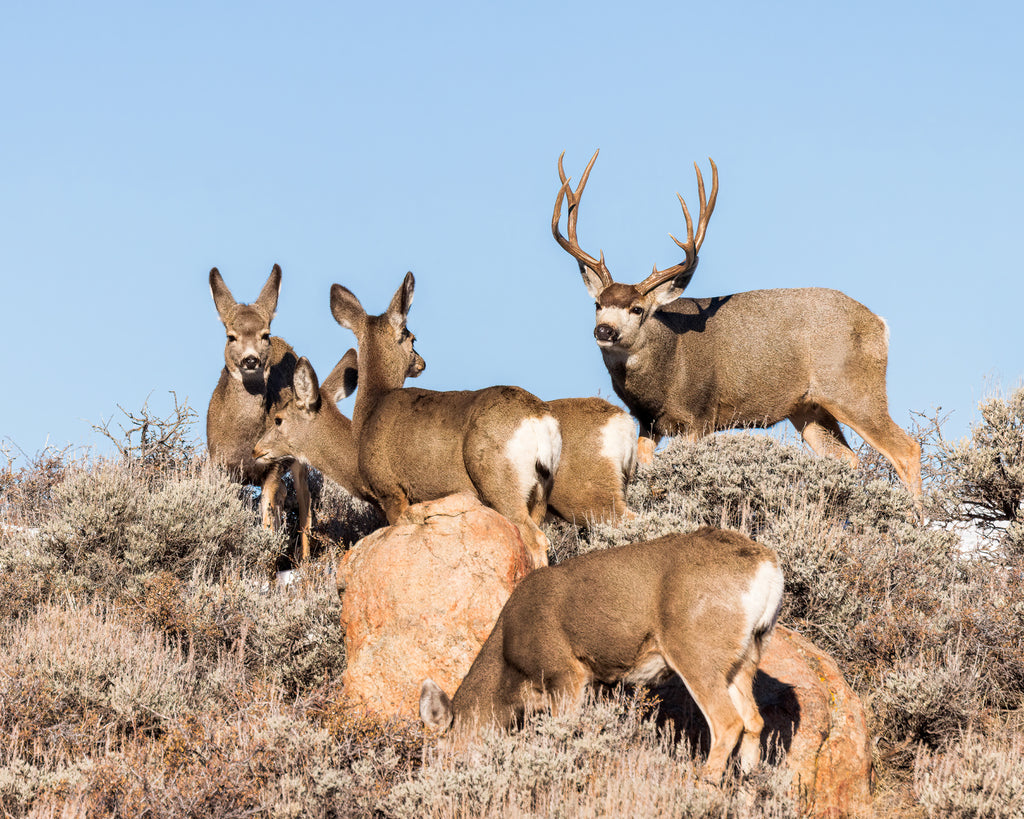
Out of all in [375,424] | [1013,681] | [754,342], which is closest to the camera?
[1013,681]

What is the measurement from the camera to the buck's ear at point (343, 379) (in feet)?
37.9

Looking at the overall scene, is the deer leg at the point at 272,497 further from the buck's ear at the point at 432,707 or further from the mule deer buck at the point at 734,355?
the buck's ear at the point at 432,707

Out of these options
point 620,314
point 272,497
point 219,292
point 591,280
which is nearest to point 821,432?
point 620,314

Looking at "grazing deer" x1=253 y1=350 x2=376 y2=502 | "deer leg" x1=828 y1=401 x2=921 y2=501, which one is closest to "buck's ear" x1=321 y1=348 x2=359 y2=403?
"grazing deer" x1=253 y1=350 x2=376 y2=502

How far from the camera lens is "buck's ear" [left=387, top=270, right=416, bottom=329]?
34.0 feet

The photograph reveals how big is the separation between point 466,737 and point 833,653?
11.1 feet

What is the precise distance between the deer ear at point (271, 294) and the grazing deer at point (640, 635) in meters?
7.41

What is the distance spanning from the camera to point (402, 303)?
413 inches

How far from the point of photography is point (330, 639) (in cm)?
823

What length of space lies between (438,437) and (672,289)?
5.01m

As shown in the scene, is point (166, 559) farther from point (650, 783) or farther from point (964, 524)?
point (964, 524)

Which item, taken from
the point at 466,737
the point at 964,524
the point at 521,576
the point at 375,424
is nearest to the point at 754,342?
the point at 964,524

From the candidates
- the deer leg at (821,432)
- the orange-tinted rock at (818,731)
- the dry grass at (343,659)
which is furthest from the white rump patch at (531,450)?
the deer leg at (821,432)

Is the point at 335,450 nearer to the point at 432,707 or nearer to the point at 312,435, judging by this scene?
the point at 312,435
